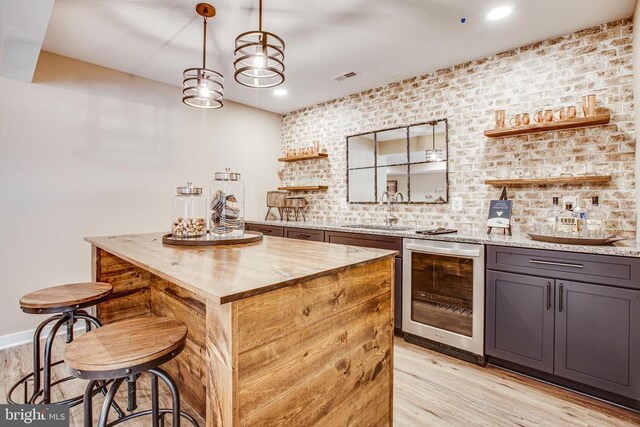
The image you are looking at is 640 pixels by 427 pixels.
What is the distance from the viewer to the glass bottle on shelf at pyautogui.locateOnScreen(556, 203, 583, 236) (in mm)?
2412

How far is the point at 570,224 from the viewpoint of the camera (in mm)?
2443

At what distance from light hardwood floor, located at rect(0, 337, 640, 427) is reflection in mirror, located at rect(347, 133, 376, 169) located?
2.48m

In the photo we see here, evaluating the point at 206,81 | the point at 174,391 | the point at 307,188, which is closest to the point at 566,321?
the point at 174,391

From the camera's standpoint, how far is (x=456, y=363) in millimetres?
2607

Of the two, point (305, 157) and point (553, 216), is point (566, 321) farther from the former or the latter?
point (305, 157)

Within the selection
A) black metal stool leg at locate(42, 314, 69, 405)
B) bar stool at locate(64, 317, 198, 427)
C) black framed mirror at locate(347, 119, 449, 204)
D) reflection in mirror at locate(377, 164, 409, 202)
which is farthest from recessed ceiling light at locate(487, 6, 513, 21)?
black metal stool leg at locate(42, 314, 69, 405)

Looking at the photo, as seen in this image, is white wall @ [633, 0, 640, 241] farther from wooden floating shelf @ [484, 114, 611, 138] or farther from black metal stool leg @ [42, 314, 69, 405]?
black metal stool leg @ [42, 314, 69, 405]

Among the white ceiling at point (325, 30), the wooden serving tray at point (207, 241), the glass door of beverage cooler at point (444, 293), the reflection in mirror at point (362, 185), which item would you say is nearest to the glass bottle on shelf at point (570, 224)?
the glass door of beverage cooler at point (444, 293)

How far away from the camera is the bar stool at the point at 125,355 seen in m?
1.09

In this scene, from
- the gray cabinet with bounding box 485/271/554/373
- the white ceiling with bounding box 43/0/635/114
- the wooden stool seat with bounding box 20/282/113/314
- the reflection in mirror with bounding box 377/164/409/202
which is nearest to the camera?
the wooden stool seat with bounding box 20/282/113/314

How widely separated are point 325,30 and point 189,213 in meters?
1.90

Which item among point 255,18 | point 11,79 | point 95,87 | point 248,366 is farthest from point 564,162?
point 11,79

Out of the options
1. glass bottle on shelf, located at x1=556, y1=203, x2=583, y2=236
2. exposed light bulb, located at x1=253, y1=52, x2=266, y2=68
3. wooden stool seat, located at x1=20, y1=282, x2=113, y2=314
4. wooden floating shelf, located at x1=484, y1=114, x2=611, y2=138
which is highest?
exposed light bulb, located at x1=253, y1=52, x2=266, y2=68

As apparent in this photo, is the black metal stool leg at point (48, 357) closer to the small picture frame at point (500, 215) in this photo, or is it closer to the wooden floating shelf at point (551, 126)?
the small picture frame at point (500, 215)
